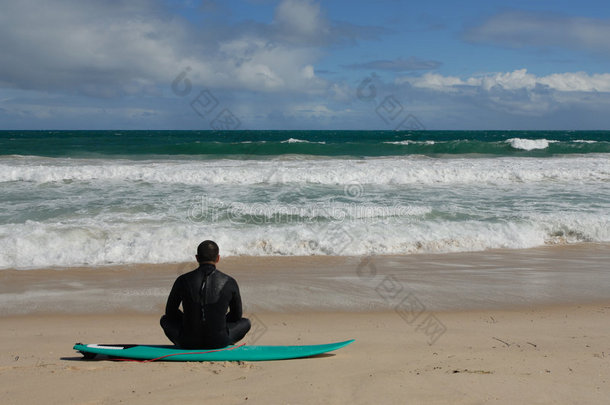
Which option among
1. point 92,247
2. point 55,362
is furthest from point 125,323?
point 92,247

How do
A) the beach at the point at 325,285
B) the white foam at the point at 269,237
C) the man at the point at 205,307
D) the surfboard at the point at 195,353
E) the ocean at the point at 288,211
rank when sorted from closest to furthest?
the beach at the point at 325,285 < the man at the point at 205,307 < the surfboard at the point at 195,353 < the white foam at the point at 269,237 < the ocean at the point at 288,211

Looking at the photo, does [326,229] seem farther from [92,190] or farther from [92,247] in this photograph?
[92,190]

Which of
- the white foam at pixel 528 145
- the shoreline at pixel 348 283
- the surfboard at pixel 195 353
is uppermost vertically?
the white foam at pixel 528 145

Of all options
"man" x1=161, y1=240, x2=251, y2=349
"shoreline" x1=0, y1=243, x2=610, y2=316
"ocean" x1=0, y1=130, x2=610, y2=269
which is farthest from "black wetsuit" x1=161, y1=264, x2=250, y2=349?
"ocean" x1=0, y1=130, x2=610, y2=269

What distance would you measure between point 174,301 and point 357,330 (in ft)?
6.63

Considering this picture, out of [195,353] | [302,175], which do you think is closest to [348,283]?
[195,353]

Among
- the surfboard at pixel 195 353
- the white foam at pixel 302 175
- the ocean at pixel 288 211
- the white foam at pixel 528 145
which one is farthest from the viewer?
the white foam at pixel 528 145

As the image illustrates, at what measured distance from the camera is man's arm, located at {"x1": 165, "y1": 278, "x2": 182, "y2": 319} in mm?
3852

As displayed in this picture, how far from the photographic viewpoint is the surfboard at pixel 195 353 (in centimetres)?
394

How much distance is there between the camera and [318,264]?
803cm

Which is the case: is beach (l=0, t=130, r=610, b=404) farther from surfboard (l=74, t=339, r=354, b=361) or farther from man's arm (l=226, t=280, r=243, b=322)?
man's arm (l=226, t=280, r=243, b=322)

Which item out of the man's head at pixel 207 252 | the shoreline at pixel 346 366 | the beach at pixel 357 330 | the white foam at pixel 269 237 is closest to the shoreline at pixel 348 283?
the beach at pixel 357 330

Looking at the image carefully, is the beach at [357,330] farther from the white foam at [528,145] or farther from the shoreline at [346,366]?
the white foam at [528,145]

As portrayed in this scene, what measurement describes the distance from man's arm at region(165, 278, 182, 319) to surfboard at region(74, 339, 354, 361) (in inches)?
11.1
